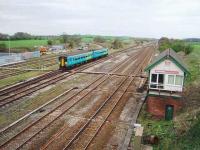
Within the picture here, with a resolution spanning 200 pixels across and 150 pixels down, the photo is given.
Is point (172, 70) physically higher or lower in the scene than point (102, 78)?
higher

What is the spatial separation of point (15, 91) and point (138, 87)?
13263mm

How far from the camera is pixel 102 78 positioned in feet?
117

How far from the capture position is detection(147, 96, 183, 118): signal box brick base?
1962 cm

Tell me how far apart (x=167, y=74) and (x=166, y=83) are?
683mm

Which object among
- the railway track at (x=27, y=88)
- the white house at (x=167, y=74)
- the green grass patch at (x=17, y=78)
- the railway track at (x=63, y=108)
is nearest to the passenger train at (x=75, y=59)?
the railway track at (x=27, y=88)

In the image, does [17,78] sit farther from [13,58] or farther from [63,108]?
[13,58]

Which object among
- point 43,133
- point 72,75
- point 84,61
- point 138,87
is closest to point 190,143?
point 43,133

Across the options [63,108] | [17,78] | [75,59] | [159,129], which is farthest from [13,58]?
[159,129]

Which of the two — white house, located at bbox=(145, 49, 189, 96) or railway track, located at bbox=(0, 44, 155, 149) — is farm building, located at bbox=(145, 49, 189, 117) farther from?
railway track, located at bbox=(0, 44, 155, 149)

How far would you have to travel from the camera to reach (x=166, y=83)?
792 inches

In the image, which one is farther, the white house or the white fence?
the white fence

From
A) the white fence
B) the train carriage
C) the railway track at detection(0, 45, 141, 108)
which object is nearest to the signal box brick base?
the railway track at detection(0, 45, 141, 108)

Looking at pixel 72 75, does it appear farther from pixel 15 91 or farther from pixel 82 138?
pixel 82 138

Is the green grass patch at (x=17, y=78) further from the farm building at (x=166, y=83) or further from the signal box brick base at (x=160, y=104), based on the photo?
the farm building at (x=166, y=83)
